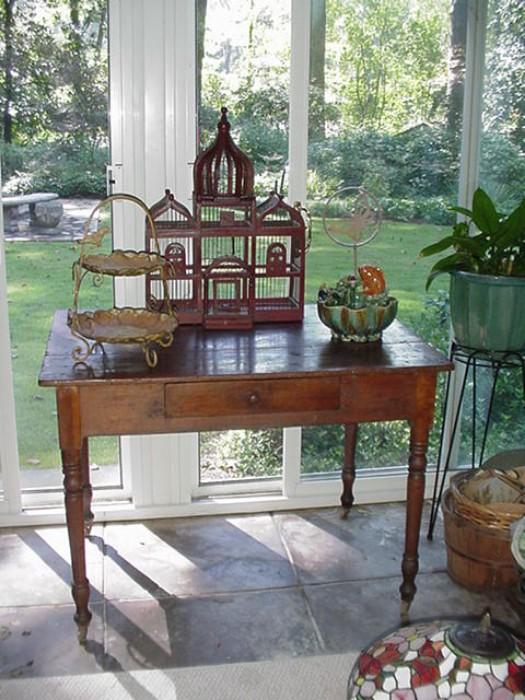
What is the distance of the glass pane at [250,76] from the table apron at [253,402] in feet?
3.02

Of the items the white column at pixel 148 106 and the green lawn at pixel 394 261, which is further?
the green lawn at pixel 394 261

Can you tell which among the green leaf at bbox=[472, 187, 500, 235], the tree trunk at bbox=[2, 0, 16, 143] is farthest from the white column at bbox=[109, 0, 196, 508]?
the green leaf at bbox=[472, 187, 500, 235]

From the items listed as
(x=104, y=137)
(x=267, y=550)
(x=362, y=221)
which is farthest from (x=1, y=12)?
(x=267, y=550)

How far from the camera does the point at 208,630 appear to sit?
2.34m

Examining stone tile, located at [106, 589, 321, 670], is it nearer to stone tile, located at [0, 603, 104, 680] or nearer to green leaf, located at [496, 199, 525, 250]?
stone tile, located at [0, 603, 104, 680]

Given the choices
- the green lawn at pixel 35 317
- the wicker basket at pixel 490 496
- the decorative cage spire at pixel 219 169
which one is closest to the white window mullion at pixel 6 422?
the green lawn at pixel 35 317

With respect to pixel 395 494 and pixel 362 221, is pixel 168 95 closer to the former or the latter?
pixel 362 221

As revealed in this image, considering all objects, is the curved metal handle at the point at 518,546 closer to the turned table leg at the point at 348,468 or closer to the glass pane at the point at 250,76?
the turned table leg at the point at 348,468

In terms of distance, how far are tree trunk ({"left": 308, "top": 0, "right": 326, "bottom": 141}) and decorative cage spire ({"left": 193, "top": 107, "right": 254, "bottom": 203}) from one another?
439 mm

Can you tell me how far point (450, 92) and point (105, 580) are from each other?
1.94 meters

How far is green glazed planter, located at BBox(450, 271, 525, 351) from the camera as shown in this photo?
242 centimetres

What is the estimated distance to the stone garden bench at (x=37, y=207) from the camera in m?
2.69

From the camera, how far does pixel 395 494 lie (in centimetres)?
309

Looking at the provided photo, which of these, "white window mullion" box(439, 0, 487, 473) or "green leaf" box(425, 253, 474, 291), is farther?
"white window mullion" box(439, 0, 487, 473)
